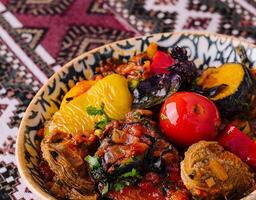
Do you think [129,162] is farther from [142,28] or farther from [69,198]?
[142,28]

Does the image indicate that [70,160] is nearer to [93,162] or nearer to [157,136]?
[93,162]

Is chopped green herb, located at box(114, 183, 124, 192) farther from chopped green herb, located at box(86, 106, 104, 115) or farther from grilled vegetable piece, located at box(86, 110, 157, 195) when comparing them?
chopped green herb, located at box(86, 106, 104, 115)

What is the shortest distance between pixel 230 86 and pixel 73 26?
122 cm

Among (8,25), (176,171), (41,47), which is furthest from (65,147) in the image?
(8,25)

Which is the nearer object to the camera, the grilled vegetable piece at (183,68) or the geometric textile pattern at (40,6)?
the grilled vegetable piece at (183,68)

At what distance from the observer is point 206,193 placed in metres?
1.57

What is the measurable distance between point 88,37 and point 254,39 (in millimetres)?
778

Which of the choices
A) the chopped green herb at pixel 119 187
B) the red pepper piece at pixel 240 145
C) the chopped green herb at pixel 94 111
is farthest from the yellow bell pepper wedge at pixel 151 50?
the chopped green herb at pixel 119 187

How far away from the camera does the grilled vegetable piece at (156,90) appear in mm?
1813

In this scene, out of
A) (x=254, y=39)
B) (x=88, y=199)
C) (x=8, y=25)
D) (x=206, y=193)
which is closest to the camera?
(x=206, y=193)

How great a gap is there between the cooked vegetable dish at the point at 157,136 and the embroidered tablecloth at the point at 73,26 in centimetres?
68

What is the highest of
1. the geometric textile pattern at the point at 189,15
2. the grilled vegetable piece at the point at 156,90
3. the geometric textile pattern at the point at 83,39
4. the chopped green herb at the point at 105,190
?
the grilled vegetable piece at the point at 156,90

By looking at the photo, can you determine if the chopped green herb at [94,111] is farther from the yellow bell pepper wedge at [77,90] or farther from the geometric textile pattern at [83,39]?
the geometric textile pattern at [83,39]

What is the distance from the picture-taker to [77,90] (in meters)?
2.00
